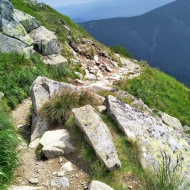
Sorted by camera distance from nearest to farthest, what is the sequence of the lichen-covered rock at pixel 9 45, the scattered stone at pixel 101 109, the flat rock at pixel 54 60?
1. the scattered stone at pixel 101 109
2. the lichen-covered rock at pixel 9 45
3. the flat rock at pixel 54 60

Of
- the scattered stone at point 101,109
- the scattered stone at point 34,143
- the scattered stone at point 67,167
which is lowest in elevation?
the scattered stone at point 34,143

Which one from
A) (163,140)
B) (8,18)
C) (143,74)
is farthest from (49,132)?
(143,74)

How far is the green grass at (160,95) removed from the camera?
16703 millimetres

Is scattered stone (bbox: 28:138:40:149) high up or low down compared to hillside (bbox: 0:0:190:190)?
down

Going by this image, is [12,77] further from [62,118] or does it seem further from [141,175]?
[141,175]

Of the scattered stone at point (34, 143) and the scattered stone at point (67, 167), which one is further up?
the scattered stone at point (67, 167)

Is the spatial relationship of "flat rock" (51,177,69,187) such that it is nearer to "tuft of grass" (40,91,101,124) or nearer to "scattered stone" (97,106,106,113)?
"tuft of grass" (40,91,101,124)

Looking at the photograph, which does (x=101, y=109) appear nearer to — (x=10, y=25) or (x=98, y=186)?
(x=98, y=186)

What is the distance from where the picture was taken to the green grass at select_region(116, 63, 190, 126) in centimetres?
1670

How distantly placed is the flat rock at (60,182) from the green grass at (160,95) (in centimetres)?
1085

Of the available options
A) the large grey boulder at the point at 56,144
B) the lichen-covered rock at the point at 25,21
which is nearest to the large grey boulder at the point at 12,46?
the lichen-covered rock at the point at 25,21

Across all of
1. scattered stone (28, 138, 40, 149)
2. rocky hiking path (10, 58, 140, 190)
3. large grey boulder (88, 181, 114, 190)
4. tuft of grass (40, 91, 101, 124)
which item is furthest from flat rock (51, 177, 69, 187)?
tuft of grass (40, 91, 101, 124)

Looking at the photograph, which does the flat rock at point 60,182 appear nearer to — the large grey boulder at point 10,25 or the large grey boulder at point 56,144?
the large grey boulder at point 56,144

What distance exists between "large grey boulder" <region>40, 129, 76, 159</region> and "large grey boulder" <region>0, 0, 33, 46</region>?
401 inches
